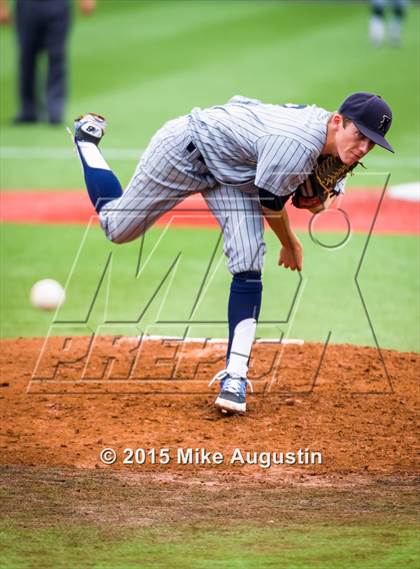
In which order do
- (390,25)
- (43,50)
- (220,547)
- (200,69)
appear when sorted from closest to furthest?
(220,547) < (43,50) < (200,69) < (390,25)

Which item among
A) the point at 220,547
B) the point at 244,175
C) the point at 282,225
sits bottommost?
the point at 220,547

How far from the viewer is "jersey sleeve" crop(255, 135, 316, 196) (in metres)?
5.41

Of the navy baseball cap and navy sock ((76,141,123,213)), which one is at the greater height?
the navy baseball cap

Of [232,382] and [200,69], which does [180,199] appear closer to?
[232,382]

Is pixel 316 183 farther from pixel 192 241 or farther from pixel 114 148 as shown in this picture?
pixel 114 148

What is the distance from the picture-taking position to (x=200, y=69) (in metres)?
19.8

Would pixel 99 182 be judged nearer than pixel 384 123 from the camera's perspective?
No

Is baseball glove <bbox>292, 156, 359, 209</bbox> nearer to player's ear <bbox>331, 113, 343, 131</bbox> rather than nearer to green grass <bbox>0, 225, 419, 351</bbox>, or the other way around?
player's ear <bbox>331, 113, 343, 131</bbox>

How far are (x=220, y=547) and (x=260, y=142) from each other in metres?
2.09

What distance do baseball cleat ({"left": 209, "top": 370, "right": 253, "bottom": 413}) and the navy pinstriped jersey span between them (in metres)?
1.00

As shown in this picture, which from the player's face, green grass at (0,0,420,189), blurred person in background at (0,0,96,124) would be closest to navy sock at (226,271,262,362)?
the player's face

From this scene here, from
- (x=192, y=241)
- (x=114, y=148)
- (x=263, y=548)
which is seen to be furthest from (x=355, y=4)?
(x=263, y=548)

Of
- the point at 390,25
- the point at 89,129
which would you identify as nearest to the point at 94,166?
the point at 89,129

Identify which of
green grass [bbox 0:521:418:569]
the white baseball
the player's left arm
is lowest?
the white baseball
